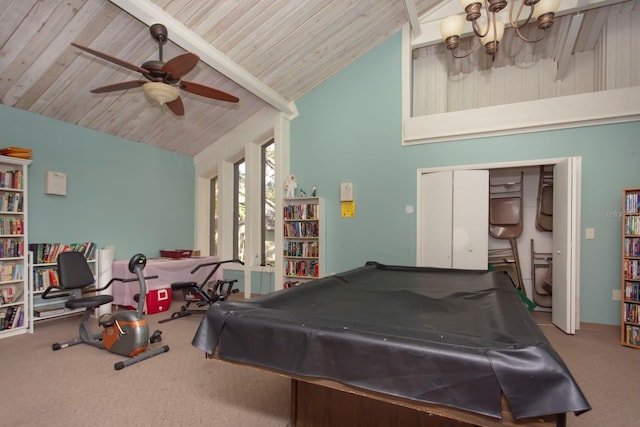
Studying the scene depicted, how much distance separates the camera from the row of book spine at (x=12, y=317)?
129 inches

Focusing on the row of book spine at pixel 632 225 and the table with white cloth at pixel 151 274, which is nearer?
the row of book spine at pixel 632 225

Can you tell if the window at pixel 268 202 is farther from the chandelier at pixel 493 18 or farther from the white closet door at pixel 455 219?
the chandelier at pixel 493 18

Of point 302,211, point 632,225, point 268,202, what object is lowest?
point 632,225

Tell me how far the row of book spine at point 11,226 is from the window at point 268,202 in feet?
10.1

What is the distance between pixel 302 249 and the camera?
476 cm

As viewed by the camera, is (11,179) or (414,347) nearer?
(414,347)

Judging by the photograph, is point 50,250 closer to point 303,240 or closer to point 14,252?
point 14,252

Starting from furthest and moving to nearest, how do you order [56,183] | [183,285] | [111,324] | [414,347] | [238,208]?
[238,208], [183,285], [56,183], [111,324], [414,347]

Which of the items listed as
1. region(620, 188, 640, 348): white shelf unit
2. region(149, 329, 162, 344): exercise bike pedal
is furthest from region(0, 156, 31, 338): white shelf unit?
region(620, 188, 640, 348): white shelf unit

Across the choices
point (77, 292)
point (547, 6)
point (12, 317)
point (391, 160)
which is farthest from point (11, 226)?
point (547, 6)

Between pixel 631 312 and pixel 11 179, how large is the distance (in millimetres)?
6447

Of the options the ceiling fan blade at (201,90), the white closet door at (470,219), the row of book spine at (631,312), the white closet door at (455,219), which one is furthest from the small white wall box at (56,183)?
the row of book spine at (631,312)

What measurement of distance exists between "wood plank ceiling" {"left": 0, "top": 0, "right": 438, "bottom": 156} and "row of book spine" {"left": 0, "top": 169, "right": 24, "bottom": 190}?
2.70 ft

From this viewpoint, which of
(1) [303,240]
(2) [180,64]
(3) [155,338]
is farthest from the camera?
A: (1) [303,240]
